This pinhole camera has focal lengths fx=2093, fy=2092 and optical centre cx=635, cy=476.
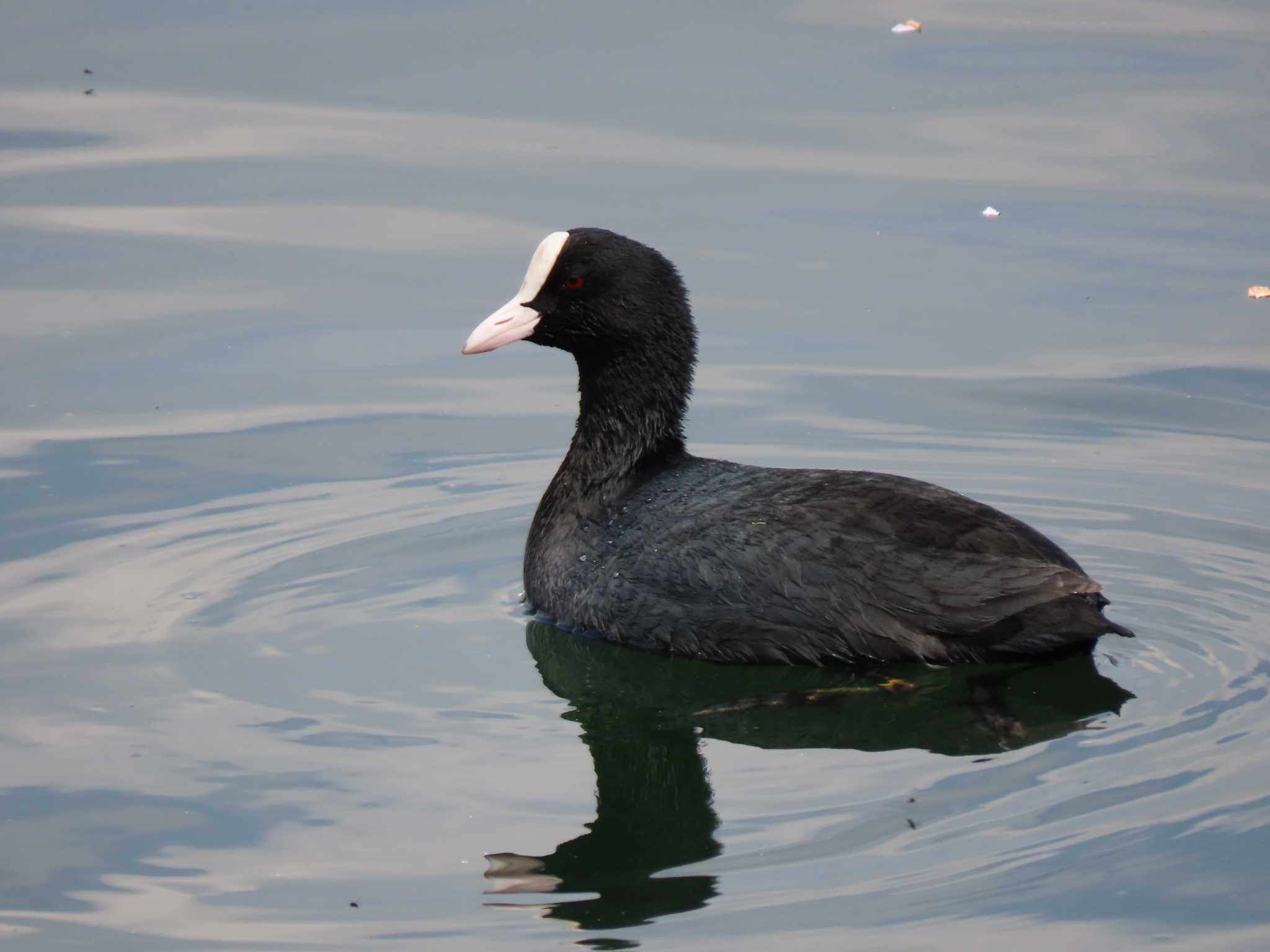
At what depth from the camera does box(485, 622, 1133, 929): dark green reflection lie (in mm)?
5855

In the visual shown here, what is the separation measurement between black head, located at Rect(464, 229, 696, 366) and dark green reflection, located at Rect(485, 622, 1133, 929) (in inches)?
48.4

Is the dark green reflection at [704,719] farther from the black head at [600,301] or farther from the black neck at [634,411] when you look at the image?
the black head at [600,301]

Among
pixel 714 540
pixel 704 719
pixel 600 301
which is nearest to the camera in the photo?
pixel 704 719

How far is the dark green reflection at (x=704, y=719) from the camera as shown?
5.86 meters

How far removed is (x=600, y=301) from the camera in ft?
26.2

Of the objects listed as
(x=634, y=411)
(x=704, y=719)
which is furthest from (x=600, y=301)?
(x=704, y=719)

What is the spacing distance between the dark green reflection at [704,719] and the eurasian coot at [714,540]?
102 millimetres

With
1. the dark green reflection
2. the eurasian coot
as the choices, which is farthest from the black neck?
the dark green reflection

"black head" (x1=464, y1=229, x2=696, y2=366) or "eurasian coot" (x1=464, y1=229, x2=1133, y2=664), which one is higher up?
"black head" (x1=464, y1=229, x2=696, y2=366)

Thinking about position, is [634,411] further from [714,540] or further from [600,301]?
[714,540]

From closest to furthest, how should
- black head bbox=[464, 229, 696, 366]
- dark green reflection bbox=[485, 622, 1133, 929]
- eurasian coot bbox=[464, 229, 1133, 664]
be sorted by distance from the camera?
dark green reflection bbox=[485, 622, 1133, 929] < eurasian coot bbox=[464, 229, 1133, 664] < black head bbox=[464, 229, 696, 366]

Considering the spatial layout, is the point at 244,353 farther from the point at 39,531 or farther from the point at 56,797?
the point at 56,797

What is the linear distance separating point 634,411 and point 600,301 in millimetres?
448

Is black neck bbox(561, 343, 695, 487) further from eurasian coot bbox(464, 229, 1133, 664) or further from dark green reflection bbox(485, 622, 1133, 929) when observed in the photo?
dark green reflection bbox(485, 622, 1133, 929)
